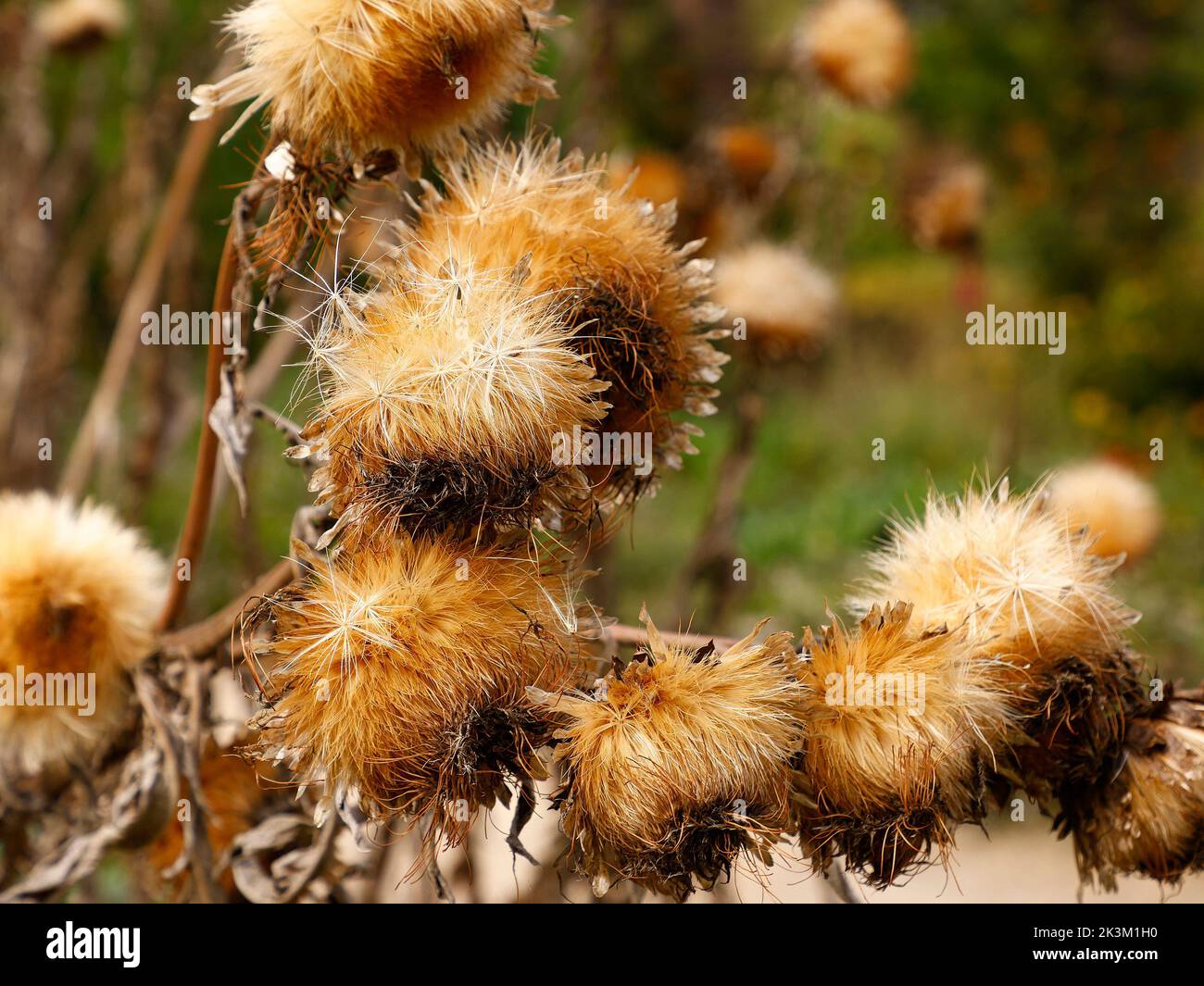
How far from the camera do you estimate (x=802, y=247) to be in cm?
225

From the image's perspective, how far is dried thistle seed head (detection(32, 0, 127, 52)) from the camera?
1.89 m

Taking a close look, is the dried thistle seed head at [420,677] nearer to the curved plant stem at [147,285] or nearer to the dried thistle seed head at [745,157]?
the curved plant stem at [147,285]

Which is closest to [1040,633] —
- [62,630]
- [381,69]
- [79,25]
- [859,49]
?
[381,69]

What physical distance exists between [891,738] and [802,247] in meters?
1.77

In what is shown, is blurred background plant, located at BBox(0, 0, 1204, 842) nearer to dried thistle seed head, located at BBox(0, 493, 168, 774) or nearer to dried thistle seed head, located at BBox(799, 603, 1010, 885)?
dried thistle seed head, located at BBox(799, 603, 1010, 885)

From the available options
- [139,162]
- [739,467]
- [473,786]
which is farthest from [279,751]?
[139,162]

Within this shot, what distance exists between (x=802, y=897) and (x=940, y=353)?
3806 millimetres

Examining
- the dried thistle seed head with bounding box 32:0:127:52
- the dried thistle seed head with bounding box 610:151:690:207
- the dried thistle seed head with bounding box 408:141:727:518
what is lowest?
the dried thistle seed head with bounding box 408:141:727:518

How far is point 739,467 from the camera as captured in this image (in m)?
1.74

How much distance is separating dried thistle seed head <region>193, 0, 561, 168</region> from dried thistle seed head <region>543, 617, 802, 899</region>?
0.33 metres

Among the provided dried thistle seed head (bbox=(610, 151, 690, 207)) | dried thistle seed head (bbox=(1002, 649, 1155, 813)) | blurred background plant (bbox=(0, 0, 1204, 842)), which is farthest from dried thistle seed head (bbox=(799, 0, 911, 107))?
dried thistle seed head (bbox=(1002, 649, 1155, 813))

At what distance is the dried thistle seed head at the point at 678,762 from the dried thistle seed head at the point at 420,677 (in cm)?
3

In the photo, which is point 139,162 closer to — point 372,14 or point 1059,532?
point 372,14

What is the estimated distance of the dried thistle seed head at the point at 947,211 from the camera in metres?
2.43
